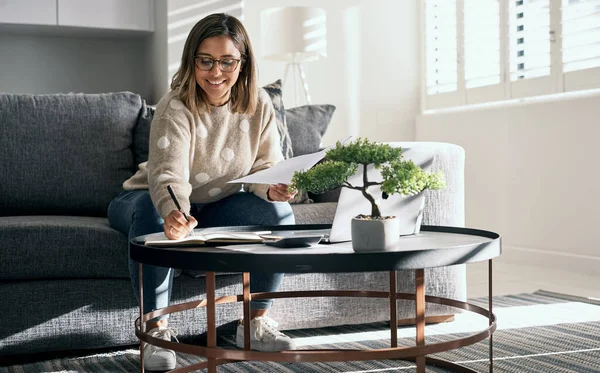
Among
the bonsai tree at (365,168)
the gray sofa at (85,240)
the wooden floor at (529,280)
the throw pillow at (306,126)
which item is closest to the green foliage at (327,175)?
the bonsai tree at (365,168)

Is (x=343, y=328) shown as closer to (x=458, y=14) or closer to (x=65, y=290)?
(x=65, y=290)

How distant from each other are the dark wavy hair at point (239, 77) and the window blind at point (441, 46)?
274cm

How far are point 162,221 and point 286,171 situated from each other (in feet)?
1.81

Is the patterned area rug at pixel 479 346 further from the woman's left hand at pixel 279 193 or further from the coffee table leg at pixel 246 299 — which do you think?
the woman's left hand at pixel 279 193

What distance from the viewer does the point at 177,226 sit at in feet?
4.75

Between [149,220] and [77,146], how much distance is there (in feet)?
2.26

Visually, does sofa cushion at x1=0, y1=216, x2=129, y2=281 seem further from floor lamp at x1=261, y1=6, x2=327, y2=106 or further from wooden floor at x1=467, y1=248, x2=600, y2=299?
floor lamp at x1=261, y1=6, x2=327, y2=106

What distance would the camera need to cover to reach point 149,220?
1.91 metres

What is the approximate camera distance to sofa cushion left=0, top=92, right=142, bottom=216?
242cm

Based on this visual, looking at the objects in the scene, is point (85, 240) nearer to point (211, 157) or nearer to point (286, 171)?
point (211, 157)

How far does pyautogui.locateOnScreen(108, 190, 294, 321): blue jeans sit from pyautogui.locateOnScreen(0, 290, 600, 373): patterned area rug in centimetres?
19

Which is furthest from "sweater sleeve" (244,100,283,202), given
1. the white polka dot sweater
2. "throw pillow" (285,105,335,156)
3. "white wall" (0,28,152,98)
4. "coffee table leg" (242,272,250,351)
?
"white wall" (0,28,152,98)

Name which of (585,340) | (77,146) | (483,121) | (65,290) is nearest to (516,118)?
(483,121)

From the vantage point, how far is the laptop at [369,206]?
1.42 metres
